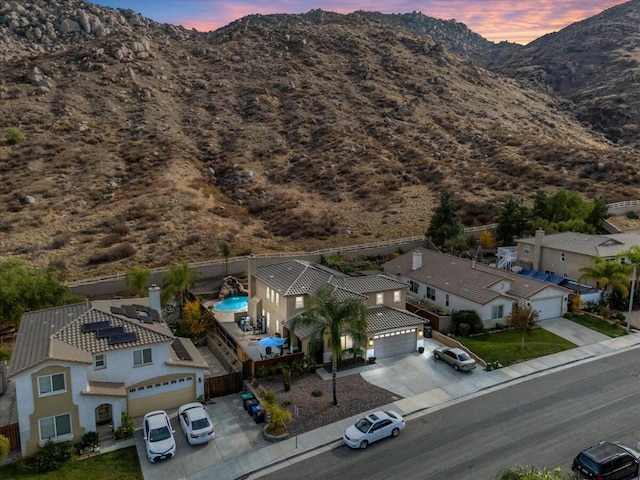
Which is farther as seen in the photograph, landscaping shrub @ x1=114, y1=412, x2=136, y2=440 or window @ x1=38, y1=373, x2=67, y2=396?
landscaping shrub @ x1=114, y1=412, x2=136, y2=440

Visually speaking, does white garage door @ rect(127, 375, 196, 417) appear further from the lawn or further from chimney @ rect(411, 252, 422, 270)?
chimney @ rect(411, 252, 422, 270)

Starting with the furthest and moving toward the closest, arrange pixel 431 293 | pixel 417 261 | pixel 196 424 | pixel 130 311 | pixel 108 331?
pixel 417 261 < pixel 431 293 < pixel 130 311 < pixel 108 331 < pixel 196 424

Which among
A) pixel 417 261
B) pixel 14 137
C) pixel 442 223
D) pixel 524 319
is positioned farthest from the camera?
pixel 14 137

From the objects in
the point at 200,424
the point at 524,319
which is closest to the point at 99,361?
the point at 200,424

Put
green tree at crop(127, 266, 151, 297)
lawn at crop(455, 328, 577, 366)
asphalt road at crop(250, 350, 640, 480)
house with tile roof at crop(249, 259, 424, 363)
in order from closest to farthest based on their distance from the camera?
asphalt road at crop(250, 350, 640, 480) → lawn at crop(455, 328, 577, 366) → house with tile roof at crop(249, 259, 424, 363) → green tree at crop(127, 266, 151, 297)

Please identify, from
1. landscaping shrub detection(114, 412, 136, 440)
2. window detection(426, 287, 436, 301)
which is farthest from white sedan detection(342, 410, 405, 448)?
window detection(426, 287, 436, 301)

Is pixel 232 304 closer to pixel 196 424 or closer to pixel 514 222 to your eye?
pixel 196 424

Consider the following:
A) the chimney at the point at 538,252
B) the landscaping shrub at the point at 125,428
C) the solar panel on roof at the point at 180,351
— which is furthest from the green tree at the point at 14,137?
the chimney at the point at 538,252
